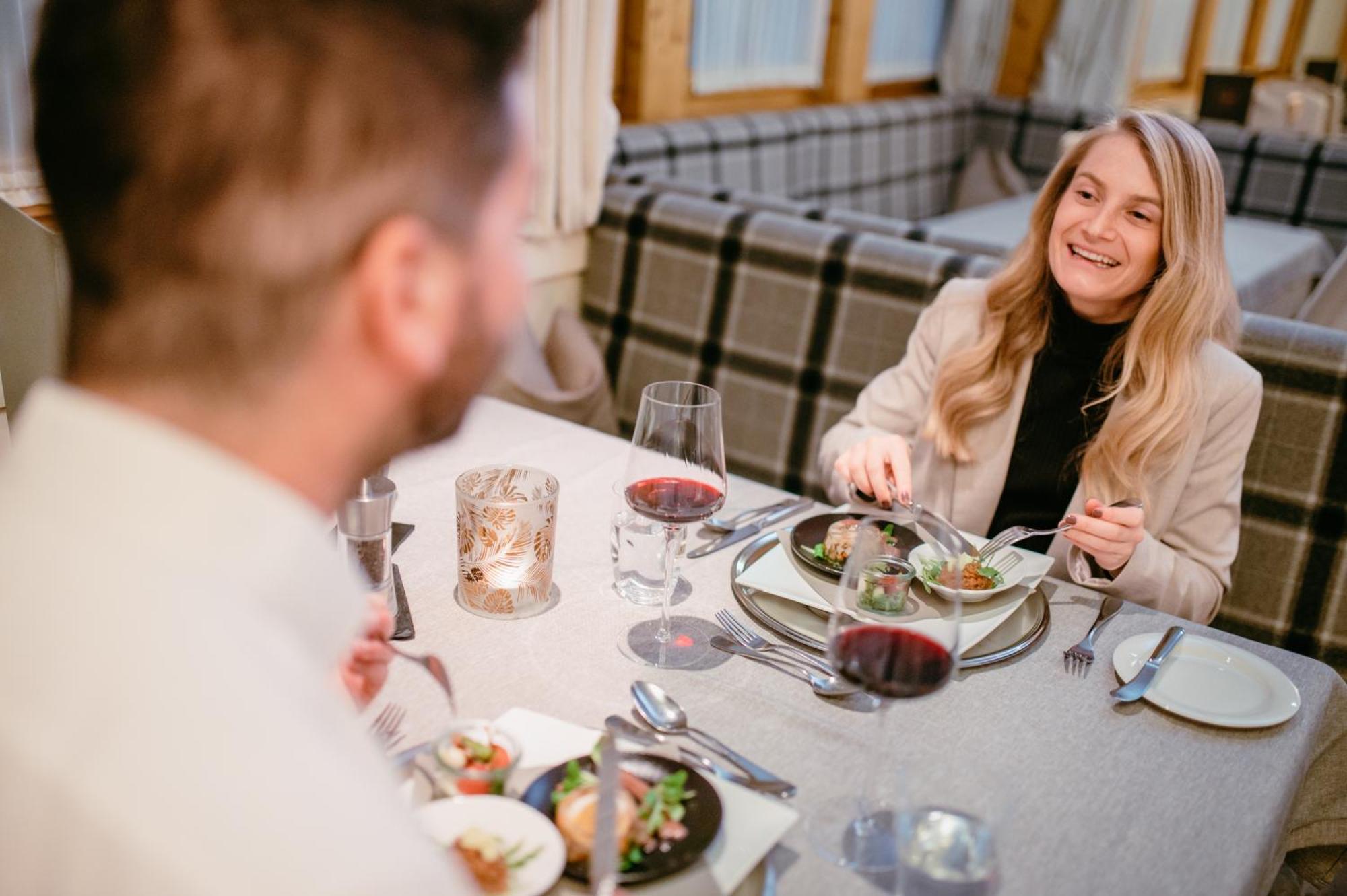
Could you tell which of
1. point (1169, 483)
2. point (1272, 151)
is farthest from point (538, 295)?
point (1272, 151)

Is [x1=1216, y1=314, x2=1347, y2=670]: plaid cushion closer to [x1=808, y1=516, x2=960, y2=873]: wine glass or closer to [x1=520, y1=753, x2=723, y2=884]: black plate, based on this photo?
[x1=808, y1=516, x2=960, y2=873]: wine glass

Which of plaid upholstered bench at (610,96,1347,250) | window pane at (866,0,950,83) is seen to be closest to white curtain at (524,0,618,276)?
plaid upholstered bench at (610,96,1347,250)

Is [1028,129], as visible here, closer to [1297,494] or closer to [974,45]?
[974,45]

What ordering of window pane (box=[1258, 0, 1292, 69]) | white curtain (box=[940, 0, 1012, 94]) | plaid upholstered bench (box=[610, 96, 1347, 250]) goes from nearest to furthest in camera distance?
plaid upholstered bench (box=[610, 96, 1347, 250]) → white curtain (box=[940, 0, 1012, 94]) → window pane (box=[1258, 0, 1292, 69])

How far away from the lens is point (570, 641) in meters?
1.11

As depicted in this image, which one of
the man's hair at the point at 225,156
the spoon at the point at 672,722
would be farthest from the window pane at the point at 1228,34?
the man's hair at the point at 225,156

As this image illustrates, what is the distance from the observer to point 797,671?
109cm

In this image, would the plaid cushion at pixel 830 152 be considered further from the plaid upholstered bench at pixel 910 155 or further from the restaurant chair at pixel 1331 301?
the restaurant chair at pixel 1331 301

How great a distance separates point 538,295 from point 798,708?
1.77 meters

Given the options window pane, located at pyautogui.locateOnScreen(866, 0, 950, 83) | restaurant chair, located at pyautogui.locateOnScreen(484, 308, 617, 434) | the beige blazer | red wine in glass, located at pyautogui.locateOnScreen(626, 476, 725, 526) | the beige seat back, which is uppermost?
window pane, located at pyautogui.locateOnScreen(866, 0, 950, 83)

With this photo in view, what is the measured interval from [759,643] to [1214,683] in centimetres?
46

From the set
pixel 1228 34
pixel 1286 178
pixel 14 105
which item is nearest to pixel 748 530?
pixel 14 105

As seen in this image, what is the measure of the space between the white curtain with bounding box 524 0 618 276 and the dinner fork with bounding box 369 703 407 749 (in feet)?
5.59

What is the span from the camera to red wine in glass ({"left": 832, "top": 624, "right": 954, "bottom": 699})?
831mm
